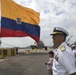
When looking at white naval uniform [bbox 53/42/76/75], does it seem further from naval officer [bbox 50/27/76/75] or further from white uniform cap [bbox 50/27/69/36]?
white uniform cap [bbox 50/27/69/36]

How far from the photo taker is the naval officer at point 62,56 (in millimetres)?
3602

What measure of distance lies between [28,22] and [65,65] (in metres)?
19.1

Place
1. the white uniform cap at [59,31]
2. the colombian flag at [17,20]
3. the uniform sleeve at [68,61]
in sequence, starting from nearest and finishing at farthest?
the uniform sleeve at [68,61] → the white uniform cap at [59,31] → the colombian flag at [17,20]

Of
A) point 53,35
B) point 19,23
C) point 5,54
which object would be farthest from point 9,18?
point 5,54

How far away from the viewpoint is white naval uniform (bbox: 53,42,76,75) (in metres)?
3.59

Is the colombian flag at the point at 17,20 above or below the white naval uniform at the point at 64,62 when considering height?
above

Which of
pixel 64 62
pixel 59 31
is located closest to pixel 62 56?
pixel 64 62

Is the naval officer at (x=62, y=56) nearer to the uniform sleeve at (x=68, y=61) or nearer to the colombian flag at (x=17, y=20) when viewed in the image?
the uniform sleeve at (x=68, y=61)

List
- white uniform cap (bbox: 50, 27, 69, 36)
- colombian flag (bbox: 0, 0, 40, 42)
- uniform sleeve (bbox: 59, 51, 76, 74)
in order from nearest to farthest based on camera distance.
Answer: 1. uniform sleeve (bbox: 59, 51, 76, 74)
2. white uniform cap (bbox: 50, 27, 69, 36)
3. colombian flag (bbox: 0, 0, 40, 42)

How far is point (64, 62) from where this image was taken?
11.9 ft

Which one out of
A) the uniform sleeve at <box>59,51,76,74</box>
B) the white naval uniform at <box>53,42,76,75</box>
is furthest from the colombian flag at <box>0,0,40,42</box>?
the uniform sleeve at <box>59,51,76,74</box>

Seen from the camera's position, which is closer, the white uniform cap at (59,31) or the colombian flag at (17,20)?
the white uniform cap at (59,31)

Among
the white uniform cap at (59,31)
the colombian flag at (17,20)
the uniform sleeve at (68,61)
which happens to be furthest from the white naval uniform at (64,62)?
the colombian flag at (17,20)

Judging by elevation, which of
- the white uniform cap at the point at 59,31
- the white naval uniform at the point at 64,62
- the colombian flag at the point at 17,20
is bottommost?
the white naval uniform at the point at 64,62
